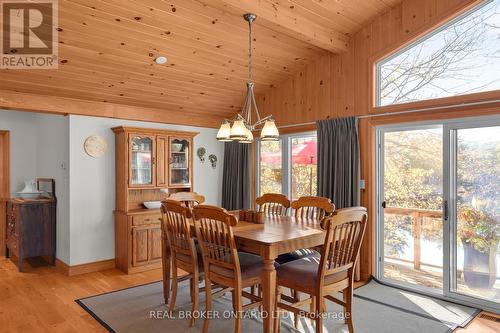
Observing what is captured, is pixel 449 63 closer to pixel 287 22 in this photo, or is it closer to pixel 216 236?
pixel 287 22

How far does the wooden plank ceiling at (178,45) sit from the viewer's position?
3.32 m

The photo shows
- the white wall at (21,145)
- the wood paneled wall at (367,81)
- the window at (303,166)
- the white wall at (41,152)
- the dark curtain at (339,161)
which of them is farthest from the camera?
the white wall at (21,145)

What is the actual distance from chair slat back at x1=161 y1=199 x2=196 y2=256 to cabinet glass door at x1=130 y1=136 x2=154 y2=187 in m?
1.51

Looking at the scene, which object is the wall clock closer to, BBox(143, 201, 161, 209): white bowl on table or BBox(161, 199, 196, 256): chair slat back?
BBox(143, 201, 161, 209): white bowl on table

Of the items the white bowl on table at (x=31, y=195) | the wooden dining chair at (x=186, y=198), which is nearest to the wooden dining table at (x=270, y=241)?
the wooden dining chair at (x=186, y=198)

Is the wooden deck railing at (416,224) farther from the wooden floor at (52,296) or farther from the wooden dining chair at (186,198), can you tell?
the wooden dining chair at (186,198)

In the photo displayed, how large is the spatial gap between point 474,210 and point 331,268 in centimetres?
186

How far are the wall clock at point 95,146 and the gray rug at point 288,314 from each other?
6.00ft

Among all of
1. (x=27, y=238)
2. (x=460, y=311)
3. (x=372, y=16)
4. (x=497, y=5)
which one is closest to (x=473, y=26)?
(x=497, y=5)

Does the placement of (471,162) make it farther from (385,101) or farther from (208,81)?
(208,81)

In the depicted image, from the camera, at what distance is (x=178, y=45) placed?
3885mm

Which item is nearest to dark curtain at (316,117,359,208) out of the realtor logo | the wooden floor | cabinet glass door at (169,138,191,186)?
the wooden floor

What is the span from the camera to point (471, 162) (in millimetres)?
3469

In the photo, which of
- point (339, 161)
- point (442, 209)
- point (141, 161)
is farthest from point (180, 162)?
point (442, 209)
